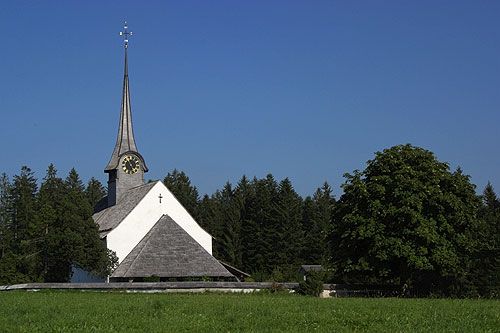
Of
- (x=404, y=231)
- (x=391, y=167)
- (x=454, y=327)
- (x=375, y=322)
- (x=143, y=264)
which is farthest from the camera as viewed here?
(x=143, y=264)

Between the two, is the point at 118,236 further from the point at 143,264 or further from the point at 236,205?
the point at 236,205

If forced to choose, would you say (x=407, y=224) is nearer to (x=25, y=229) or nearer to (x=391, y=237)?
(x=391, y=237)

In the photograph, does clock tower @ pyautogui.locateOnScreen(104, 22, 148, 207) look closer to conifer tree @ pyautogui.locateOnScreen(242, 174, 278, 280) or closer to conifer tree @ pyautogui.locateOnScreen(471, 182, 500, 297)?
conifer tree @ pyautogui.locateOnScreen(242, 174, 278, 280)

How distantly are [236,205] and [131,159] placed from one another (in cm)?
2412

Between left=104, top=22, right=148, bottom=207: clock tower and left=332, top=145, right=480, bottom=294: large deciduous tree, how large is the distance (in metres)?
30.2

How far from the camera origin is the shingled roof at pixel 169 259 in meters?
56.5

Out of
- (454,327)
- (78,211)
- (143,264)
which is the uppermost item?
(78,211)

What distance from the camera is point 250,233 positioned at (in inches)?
3364

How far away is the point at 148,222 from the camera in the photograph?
64.6m

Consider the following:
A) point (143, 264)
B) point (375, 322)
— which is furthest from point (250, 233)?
point (375, 322)

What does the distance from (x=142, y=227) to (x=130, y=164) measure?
26.0 ft

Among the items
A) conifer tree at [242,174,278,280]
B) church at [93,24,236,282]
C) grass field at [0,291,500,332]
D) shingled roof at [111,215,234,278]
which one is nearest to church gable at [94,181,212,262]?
church at [93,24,236,282]

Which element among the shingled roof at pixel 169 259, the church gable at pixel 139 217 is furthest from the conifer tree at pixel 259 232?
the shingled roof at pixel 169 259

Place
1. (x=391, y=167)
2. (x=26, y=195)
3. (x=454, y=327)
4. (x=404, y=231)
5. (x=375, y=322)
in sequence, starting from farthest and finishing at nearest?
(x=26, y=195)
(x=391, y=167)
(x=404, y=231)
(x=375, y=322)
(x=454, y=327)
